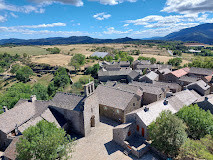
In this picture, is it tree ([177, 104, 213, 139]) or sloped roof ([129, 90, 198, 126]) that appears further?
sloped roof ([129, 90, 198, 126])

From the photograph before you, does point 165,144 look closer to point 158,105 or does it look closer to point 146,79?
point 158,105

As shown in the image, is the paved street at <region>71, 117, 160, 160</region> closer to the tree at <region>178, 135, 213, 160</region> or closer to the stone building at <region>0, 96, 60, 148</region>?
the tree at <region>178, 135, 213, 160</region>

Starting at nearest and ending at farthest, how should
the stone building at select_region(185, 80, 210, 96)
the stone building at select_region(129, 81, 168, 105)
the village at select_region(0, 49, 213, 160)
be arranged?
the village at select_region(0, 49, 213, 160)
the stone building at select_region(129, 81, 168, 105)
the stone building at select_region(185, 80, 210, 96)

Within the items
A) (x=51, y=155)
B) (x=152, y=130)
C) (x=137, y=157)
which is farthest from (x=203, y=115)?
(x=51, y=155)

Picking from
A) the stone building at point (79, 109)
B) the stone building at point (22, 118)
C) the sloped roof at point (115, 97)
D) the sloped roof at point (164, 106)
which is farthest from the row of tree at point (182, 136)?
the stone building at point (22, 118)

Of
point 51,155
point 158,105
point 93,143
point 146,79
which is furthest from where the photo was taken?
point 146,79

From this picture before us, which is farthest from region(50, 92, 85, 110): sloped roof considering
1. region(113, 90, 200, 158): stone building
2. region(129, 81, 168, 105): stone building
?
region(129, 81, 168, 105): stone building

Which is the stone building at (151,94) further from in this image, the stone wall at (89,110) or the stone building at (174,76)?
the stone building at (174,76)
